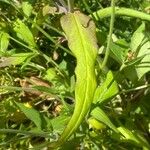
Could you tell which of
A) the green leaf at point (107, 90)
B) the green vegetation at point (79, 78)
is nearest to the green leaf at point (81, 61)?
the green vegetation at point (79, 78)

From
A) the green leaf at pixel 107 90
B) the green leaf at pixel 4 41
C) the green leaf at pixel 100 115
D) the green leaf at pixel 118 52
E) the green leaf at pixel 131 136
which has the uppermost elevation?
the green leaf at pixel 4 41

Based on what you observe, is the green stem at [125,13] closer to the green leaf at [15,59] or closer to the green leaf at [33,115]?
the green leaf at [15,59]

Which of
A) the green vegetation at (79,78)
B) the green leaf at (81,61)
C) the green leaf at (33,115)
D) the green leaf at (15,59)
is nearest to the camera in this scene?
the green leaf at (81,61)

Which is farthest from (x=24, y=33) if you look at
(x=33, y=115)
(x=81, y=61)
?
(x=81, y=61)

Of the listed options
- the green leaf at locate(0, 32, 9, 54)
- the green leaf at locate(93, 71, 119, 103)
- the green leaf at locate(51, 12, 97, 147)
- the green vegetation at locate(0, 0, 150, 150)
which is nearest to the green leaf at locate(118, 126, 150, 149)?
the green vegetation at locate(0, 0, 150, 150)

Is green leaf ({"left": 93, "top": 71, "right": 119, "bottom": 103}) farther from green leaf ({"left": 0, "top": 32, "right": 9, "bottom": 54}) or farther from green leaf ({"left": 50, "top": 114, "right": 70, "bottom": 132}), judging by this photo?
green leaf ({"left": 0, "top": 32, "right": 9, "bottom": 54})

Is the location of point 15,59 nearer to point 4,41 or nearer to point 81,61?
point 4,41

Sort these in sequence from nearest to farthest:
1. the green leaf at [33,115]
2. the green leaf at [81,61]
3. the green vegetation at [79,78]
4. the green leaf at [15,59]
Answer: the green leaf at [81,61] < the green vegetation at [79,78] < the green leaf at [33,115] < the green leaf at [15,59]
